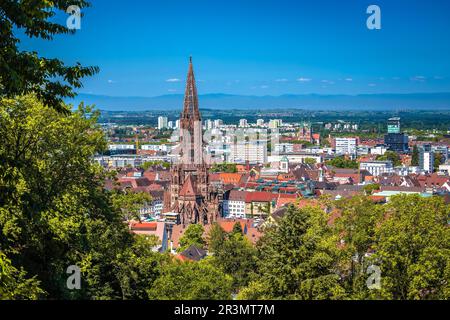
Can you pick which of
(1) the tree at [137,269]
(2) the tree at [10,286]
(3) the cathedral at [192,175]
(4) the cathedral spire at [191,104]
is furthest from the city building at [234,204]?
(2) the tree at [10,286]

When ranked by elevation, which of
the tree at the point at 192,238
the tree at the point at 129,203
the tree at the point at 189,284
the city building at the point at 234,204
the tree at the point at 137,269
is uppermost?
the tree at the point at 129,203

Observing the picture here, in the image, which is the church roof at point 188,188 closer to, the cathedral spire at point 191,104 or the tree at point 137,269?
the cathedral spire at point 191,104

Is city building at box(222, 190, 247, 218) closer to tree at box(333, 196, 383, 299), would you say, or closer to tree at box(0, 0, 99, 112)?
tree at box(333, 196, 383, 299)

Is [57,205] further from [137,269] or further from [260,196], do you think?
[260,196]

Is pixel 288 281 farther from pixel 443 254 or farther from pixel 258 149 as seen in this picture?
pixel 258 149
